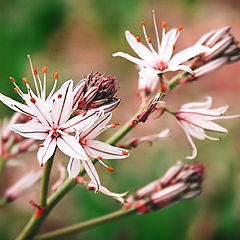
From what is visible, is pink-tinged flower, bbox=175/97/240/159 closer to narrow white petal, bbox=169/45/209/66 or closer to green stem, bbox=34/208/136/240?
narrow white petal, bbox=169/45/209/66

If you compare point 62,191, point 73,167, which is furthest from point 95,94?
point 62,191

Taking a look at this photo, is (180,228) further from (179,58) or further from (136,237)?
(179,58)

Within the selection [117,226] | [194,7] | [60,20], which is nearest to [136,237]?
[117,226]

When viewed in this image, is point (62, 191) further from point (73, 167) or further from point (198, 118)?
point (198, 118)

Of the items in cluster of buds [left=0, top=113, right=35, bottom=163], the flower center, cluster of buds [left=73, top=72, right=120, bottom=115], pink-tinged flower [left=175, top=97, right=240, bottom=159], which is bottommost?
pink-tinged flower [left=175, top=97, right=240, bottom=159]

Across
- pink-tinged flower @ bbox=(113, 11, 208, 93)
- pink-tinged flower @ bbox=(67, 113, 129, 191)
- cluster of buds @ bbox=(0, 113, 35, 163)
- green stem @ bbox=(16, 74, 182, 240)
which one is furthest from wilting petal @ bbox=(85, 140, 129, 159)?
cluster of buds @ bbox=(0, 113, 35, 163)

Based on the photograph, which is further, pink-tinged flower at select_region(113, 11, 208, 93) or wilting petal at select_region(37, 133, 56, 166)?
pink-tinged flower at select_region(113, 11, 208, 93)
